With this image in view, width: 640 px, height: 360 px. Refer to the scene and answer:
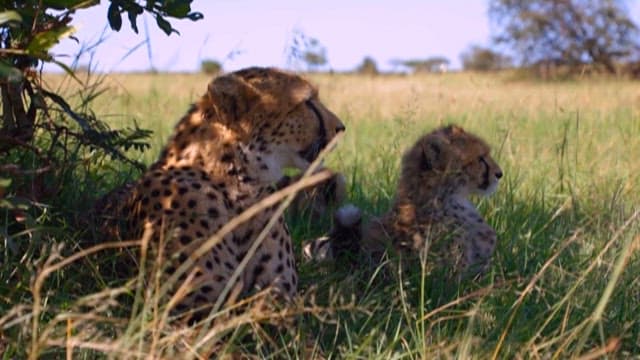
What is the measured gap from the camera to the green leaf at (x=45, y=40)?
2053 mm

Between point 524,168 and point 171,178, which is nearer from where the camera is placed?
point 171,178

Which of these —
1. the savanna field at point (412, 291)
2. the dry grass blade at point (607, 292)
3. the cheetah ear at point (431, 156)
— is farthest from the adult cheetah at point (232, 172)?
the cheetah ear at point (431, 156)

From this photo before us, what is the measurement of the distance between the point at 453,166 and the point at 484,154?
0.50 feet

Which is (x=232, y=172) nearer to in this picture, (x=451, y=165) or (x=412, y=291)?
(x=412, y=291)

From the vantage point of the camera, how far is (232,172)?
253 centimetres

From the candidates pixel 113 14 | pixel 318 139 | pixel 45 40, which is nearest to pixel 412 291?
pixel 318 139

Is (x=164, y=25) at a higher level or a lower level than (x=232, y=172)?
higher

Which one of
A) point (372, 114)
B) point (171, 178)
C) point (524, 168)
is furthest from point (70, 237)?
point (372, 114)

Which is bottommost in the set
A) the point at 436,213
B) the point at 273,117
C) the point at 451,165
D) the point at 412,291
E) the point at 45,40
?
the point at 412,291

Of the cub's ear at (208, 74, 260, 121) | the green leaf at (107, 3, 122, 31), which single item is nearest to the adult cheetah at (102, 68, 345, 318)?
the cub's ear at (208, 74, 260, 121)

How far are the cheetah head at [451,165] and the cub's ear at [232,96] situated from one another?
3.66ft

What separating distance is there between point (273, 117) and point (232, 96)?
0.41 feet

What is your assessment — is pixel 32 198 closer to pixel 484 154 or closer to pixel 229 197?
pixel 229 197

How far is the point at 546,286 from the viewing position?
A: 2.82 m
